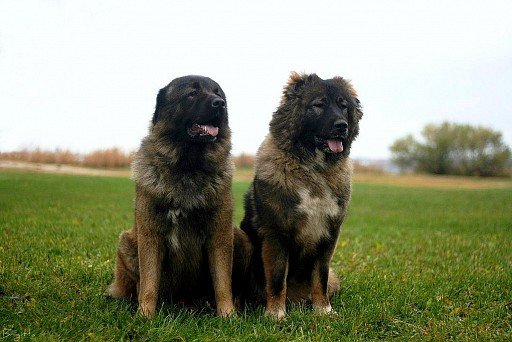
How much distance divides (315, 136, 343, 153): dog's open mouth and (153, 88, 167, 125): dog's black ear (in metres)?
1.52

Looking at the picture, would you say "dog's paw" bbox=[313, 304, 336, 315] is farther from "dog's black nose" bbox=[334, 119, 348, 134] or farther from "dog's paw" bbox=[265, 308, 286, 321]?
"dog's black nose" bbox=[334, 119, 348, 134]

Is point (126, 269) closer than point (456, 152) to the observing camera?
Yes

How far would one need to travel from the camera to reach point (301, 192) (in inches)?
183

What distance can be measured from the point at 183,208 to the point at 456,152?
6322 centimetres

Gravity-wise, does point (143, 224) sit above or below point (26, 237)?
above

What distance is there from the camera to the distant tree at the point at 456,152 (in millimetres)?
59281

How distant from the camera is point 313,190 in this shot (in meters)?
4.68

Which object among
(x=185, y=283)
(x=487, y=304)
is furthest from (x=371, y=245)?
(x=185, y=283)

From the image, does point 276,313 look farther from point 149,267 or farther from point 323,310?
point 149,267

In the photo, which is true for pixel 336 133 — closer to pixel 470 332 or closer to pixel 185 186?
pixel 185 186

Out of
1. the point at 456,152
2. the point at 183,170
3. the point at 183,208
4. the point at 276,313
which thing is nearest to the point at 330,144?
the point at 183,170

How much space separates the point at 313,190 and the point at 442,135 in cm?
6288

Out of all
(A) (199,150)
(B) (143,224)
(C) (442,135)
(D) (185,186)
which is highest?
(C) (442,135)

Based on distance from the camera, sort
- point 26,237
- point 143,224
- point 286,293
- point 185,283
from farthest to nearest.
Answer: point 26,237, point 286,293, point 185,283, point 143,224
